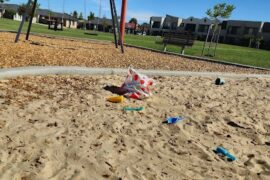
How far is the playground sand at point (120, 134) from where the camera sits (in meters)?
3.46

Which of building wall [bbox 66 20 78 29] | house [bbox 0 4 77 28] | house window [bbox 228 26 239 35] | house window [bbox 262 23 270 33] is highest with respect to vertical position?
house window [bbox 262 23 270 33]

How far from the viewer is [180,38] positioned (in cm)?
1816

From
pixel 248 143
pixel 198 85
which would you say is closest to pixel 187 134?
pixel 248 143

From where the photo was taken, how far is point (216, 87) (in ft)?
26.8

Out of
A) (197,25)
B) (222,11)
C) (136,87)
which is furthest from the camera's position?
(197,25)

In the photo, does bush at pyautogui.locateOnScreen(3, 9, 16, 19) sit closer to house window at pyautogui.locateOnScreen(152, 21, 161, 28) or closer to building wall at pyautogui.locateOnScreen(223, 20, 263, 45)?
house window at pyautogui.locateOnScreen(152, 21, 161, 28)

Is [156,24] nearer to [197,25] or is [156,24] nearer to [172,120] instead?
[197,25]

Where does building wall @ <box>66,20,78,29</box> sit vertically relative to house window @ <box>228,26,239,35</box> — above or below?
below

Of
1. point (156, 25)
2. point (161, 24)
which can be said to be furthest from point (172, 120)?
point (156, 25)

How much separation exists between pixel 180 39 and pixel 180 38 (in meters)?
0.06

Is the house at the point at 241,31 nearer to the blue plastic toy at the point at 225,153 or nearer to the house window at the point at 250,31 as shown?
the house window at the point at 250,31

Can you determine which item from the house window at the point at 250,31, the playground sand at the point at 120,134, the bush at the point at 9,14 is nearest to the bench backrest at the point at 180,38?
the playground sand at the point at 120,134

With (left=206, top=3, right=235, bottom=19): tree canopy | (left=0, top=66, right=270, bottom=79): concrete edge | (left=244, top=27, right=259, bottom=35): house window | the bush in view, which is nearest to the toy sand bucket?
(left=0, top=66, right=270, bottom=79): concrete edge

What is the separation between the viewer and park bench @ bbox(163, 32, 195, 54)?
17.6m
